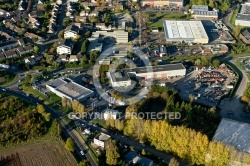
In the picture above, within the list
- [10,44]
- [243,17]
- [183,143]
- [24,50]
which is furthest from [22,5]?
[183,143]

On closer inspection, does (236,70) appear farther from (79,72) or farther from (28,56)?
(28,56)

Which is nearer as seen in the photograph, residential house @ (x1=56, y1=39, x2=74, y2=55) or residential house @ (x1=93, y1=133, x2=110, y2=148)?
residential house @ (x1=93, y1=133, x2=110, y2=148)

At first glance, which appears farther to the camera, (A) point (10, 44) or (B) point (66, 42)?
(A) point (10, 44)

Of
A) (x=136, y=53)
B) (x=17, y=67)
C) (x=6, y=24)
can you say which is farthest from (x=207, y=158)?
(x=6, y=24)

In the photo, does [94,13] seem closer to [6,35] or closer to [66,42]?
[66,42]

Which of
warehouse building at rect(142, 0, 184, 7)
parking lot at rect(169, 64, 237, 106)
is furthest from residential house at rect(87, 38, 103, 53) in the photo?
warehouse building at rect(142, 0, 184, 7)

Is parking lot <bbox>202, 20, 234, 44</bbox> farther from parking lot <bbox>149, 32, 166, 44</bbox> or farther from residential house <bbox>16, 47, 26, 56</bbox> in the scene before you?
residential house <bbox>16, 47, 26, 56</bbox>

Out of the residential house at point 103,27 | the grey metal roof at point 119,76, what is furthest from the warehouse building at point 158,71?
the residential house at point 103,27

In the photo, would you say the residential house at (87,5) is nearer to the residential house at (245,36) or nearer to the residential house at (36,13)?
the residential house at (36,13)
